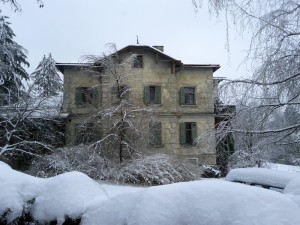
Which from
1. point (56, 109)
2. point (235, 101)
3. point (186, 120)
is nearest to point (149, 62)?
point (186, 120)

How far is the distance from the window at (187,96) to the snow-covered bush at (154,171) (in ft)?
38.0

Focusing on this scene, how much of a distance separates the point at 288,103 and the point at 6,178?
5.87 meters

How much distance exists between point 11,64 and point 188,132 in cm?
1393

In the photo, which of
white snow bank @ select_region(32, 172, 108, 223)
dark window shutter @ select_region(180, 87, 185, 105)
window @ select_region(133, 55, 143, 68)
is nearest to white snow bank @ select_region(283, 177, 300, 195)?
white snow bank @ select_region(32, 172, 108, 223)

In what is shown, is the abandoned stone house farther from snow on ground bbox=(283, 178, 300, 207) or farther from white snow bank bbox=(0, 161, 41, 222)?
white snow bank bbox=(0, 161, 41, 222)

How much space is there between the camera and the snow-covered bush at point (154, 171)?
16.2 m

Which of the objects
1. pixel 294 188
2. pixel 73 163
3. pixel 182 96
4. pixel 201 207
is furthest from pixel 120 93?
pixel 201 207

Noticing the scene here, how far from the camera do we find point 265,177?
6.35m

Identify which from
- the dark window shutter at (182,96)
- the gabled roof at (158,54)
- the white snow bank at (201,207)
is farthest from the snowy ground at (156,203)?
the dark window shutter at (182,96)

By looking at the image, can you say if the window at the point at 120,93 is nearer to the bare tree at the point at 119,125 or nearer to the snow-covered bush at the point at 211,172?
the bare tree at the point at 119,125

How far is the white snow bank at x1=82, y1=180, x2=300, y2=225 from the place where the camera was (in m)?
3.04

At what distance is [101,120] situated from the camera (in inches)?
818

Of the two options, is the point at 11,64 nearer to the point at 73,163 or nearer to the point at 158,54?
the point at 158,54

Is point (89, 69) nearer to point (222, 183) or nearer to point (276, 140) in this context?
point (276, 140)
